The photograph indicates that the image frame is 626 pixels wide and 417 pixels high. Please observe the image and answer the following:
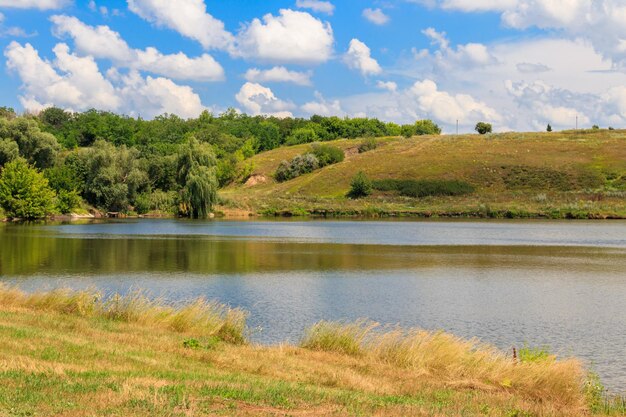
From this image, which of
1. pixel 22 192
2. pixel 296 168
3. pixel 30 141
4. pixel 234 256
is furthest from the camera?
pixel 296 168

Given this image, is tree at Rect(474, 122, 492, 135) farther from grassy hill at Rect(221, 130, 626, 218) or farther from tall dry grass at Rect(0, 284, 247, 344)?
tall dry grass at Rect(0, 284, 247, 344)

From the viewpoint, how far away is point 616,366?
19.1 metres

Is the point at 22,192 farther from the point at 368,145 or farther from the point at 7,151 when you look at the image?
the point at 368,145

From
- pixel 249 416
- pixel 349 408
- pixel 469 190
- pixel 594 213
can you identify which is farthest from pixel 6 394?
pixel 469 190

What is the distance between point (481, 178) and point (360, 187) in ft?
72.1

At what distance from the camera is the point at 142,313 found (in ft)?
68.0

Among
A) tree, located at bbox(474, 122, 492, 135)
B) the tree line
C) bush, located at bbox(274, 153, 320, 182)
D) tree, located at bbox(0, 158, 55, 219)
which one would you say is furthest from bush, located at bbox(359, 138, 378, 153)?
tree, located at bbox(0, 158, 55, 219)

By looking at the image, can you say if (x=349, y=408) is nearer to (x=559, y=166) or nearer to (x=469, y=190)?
(x=469, y=190)

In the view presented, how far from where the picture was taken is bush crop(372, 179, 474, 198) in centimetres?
11938

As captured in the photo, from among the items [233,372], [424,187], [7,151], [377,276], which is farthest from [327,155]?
[233,372]

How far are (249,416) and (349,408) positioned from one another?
1.84 m

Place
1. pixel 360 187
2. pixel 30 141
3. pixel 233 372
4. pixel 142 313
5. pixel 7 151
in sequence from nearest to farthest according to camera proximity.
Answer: pixel 233 372 < pixel 142 313 < pixel 7 151 < pixel 30 141 < pixel 360 187

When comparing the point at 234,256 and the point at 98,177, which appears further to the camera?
the point at 98,177

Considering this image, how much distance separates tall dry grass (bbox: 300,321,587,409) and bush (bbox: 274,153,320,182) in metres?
134
